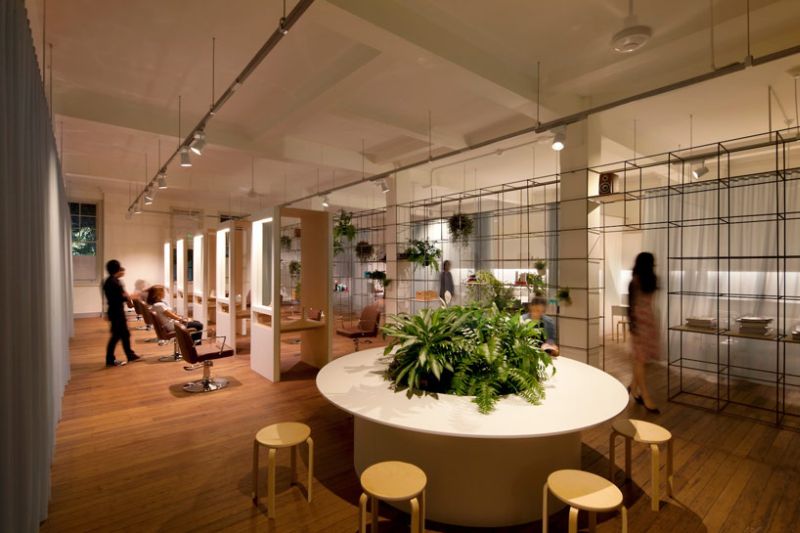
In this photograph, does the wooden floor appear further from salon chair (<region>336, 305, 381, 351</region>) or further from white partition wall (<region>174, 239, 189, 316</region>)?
white partition wall (<region>174, 239, 189, 316</region>)

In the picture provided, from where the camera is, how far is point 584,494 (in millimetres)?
1997

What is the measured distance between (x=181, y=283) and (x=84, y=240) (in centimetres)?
369

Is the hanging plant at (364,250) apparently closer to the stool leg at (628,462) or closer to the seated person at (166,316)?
the seated person at (166,316)

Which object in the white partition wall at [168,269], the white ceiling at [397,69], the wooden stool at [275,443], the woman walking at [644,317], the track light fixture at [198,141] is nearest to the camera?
the wooden stool at [275,443]

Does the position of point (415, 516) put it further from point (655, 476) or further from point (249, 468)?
point (249, 468)

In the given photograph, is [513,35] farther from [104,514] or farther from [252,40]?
[104,514]

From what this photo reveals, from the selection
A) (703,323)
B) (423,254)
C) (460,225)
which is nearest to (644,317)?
(703,323)

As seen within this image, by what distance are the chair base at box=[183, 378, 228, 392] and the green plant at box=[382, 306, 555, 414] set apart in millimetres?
3296

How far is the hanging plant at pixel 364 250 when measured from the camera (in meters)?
9.81

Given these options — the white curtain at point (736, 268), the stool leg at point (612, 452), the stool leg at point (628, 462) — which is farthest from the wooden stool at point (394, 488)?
the white curtain at point (736, 268)

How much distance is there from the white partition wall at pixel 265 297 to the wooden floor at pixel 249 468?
1.95ft

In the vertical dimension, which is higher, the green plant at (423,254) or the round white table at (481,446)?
the green plant at (423,254)

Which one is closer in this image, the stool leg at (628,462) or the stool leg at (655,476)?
the stool leg at (655,476)

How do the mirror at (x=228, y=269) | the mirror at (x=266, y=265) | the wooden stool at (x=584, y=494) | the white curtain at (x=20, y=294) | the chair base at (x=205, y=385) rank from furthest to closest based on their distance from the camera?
the mirror at (x=228, y=269)
the mirror at (x=266, y=265)
the chair base at (x=205, y=385)
the wooden stool at (x=584, y=494)
the white curtain at (x=20, y=294)
